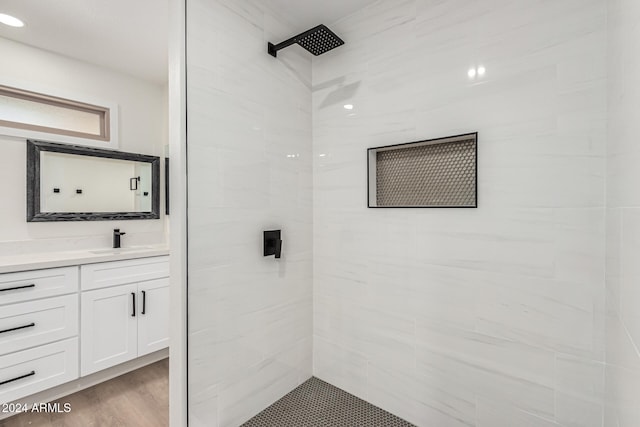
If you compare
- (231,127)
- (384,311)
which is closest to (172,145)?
(231,127)

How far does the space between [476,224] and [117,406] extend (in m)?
2.31

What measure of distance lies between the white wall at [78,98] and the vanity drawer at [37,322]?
1.93 ft

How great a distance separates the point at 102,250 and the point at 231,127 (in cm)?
173

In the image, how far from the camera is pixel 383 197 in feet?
5.42

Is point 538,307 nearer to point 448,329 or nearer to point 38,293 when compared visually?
point 448,329

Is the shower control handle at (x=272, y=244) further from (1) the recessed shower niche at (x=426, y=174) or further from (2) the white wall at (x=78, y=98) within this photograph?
(2) the white wall at (x=78, y=98)

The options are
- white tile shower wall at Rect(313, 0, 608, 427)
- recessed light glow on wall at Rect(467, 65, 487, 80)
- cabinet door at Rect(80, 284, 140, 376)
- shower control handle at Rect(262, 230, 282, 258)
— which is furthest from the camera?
cabinet door at Rect(80, 284, 140, 376)

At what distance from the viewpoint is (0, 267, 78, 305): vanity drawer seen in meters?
1.64

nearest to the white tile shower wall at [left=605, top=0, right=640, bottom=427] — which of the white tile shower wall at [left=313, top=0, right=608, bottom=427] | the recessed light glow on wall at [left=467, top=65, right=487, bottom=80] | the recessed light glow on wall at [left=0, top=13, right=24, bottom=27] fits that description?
A: the white tile shower wall at [left=313, top=0, right=608, bottom=427]

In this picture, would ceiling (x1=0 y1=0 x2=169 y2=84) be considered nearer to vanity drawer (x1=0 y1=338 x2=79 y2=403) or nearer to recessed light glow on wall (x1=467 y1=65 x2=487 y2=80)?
recessed light glow on wall (x1=467 y1=65 x2=487 y2=80)

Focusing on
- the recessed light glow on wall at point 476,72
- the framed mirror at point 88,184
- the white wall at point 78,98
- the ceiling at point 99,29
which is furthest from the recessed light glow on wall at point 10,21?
the recessed light glow on wall at point 476,72

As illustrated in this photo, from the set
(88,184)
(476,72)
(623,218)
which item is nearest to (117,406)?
(88,184)

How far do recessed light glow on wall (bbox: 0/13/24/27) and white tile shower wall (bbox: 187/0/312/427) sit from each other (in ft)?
4.62

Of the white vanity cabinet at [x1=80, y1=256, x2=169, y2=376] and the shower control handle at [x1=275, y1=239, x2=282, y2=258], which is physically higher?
the shower control handle at [x1=275, y1=239, x2=282, y2=258]
